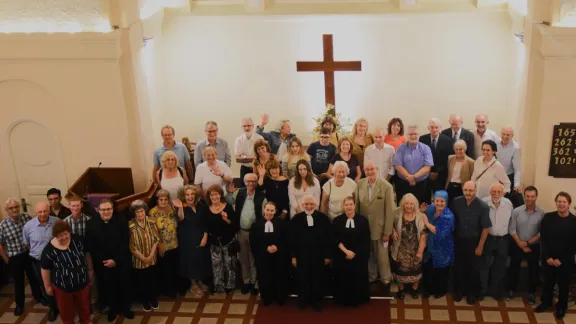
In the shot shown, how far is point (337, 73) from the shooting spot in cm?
1285

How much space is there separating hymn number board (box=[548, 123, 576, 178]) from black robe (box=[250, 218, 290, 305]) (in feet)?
13.1

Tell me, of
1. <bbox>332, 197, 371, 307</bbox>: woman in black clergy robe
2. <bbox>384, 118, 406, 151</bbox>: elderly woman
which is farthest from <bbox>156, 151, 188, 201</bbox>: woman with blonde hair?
<bbox>384, 118, 406, 151</bbox>: elderly woman

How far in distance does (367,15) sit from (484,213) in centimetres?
456

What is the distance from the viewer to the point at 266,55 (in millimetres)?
12789

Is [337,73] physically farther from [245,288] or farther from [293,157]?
[245,288]

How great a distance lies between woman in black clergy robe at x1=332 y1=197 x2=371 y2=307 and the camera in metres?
9.18

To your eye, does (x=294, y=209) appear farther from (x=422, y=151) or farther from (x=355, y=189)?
(x=422, y=151)

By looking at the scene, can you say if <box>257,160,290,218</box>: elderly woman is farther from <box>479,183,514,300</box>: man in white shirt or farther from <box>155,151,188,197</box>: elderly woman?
<box>479,183,514,300</box>: man in white shirt

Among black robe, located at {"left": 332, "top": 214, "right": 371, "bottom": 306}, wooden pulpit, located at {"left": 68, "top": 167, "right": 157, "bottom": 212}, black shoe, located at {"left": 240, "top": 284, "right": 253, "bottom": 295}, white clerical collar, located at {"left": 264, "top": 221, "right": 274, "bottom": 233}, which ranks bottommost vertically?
black shoe, located at {"left": 240, "top": 284, "right": 253, "bottom": 295}

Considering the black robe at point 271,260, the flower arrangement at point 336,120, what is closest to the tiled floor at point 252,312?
the black robe at point 271,260

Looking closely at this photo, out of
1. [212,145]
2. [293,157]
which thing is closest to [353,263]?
[293,157]

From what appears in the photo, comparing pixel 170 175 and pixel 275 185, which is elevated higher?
pixel 170 175

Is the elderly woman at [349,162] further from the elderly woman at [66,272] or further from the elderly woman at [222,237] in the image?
the elderly woman at [66,272]

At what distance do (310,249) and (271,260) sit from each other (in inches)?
22.3
